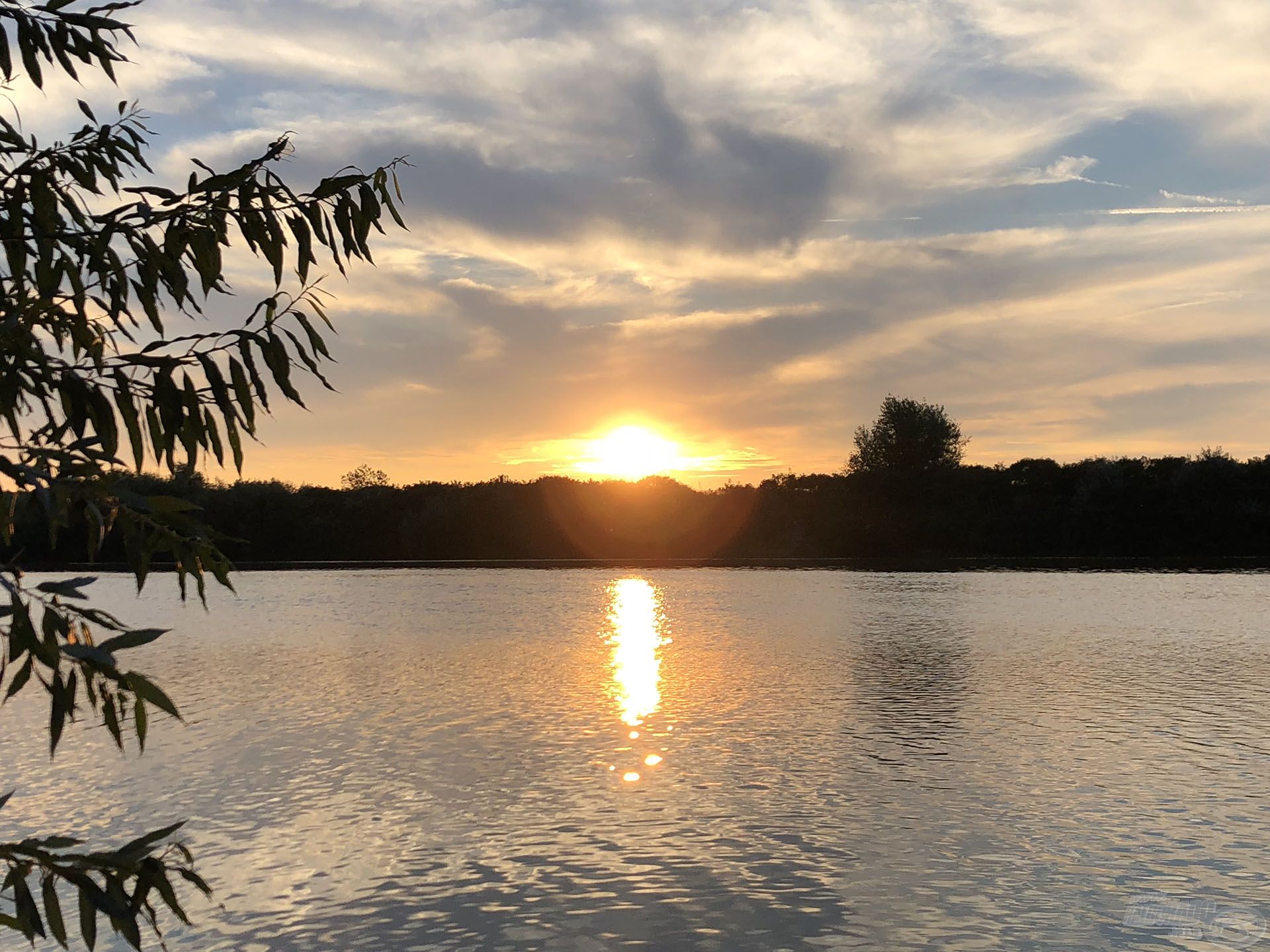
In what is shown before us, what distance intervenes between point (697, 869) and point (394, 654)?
14163 mm

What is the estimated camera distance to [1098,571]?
164ft

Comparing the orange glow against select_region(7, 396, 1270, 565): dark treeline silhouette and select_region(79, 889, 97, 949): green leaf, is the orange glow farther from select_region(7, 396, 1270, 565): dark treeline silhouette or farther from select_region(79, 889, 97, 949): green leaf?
select_region(7, 396, 1270, 565): dark treeline silhouette

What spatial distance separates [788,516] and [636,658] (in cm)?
5194

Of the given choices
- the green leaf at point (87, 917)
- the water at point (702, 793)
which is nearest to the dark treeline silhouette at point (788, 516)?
the water at point (702, 793)

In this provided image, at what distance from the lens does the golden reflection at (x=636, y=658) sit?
46.4 feet

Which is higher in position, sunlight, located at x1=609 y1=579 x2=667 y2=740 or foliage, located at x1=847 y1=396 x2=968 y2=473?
foliage, located at x1=847 y1=396 x2=968 y2=473

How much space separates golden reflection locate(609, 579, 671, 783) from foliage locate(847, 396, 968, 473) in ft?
177

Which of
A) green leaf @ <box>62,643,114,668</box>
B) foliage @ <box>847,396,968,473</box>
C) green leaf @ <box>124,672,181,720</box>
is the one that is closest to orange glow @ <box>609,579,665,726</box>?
green leaf @ <box>124,672,181,720</box>

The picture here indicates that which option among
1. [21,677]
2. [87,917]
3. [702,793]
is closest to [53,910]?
[87,917]

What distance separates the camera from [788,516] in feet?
235

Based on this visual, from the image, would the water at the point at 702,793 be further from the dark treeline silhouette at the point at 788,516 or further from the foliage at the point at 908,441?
the foliage at the point at 908,441

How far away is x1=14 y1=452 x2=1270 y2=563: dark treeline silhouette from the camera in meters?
64.3

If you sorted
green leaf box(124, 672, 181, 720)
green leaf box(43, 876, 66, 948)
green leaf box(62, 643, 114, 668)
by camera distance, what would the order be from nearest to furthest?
green leaf box(62, 643, 114, 668) < green leaf box(124, 672, 181, 720) < green leaf box(43, 876, 66, 948)

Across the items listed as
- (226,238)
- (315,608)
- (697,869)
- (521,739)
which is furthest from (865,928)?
(315,608)
